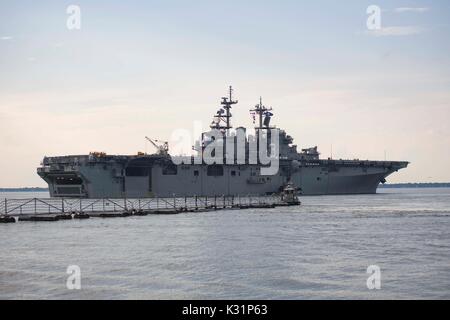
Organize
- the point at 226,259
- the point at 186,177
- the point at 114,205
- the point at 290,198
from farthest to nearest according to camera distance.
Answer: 1. the point at 186,177
2. the point at 290,198
3. the point at 114,205
4. the point at 226,259

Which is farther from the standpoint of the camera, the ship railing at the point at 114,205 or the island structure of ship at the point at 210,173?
the island structure of ship at the point at 210,173

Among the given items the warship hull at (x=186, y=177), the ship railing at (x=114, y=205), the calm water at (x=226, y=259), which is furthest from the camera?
the warship hull at (x=186, y=177)

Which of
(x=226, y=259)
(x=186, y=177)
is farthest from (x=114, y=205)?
(x=186, y=177)

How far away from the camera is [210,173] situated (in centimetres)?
7694

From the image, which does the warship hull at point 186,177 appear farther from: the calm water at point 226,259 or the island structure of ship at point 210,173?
the calm water at point 226,259

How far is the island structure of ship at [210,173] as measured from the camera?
70875 millimetres

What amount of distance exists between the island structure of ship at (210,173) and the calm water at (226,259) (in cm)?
3035

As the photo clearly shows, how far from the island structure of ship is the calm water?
30.3m

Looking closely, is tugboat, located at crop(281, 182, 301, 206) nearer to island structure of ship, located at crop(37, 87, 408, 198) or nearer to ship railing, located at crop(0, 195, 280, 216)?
ship railing, located at crop(0, 195, 280, 216)

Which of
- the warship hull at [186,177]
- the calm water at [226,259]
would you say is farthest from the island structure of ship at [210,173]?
the calm water at [226,259]

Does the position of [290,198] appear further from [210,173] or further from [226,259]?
[226,259]

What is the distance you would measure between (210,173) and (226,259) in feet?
173

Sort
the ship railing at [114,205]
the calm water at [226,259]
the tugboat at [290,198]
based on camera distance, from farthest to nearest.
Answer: the tugboat at [290,198] → the ship railing at [114,205] → the calm water at [226,259]
